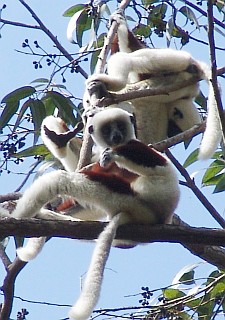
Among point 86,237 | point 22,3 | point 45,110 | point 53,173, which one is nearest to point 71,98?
point 45,110

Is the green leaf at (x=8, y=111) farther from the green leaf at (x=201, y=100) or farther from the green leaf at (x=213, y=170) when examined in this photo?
the green leaf at (x=201, y=100)

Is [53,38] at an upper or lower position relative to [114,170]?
upper

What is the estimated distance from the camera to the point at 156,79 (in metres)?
5.75

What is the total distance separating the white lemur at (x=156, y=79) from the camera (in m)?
5.51

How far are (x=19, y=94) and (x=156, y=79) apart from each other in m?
1.07

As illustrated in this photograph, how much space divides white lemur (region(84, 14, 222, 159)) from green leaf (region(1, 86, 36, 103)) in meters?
0.54

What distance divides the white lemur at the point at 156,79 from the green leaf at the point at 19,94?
540 millimetres

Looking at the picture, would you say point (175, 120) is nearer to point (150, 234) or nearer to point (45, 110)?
point (45, 110)

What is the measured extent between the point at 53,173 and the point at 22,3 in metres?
1.90

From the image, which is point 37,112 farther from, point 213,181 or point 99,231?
point 99,231

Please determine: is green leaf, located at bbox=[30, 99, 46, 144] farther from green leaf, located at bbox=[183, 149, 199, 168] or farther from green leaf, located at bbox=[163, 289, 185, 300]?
green leaf, located at bbox=[163, 289, 185, 300]

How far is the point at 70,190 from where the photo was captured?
12.8 feet

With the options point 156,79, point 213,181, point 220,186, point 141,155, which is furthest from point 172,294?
point 156,79

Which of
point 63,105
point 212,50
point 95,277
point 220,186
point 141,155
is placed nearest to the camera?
point 95,277
